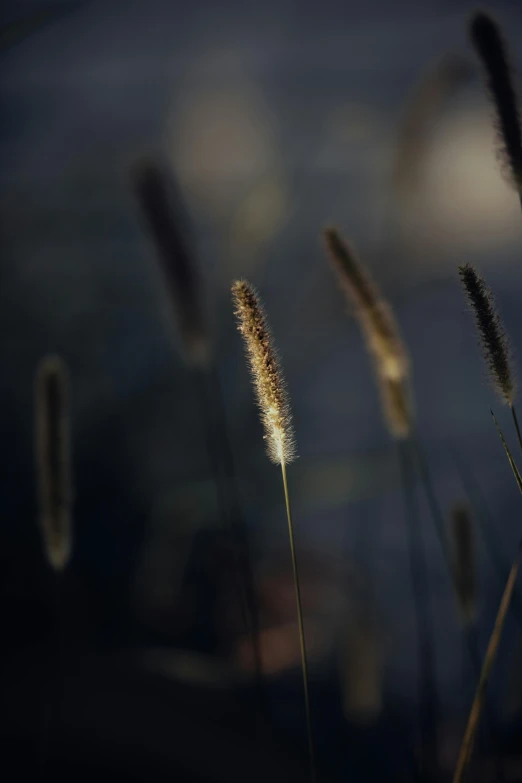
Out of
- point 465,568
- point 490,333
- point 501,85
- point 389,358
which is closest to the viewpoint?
point 490,333

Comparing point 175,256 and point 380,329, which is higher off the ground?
point 175,256

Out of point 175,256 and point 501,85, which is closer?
point 501,85

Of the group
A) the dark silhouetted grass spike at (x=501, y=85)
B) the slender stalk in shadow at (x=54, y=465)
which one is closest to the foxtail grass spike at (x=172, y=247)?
the slender stalk in shadow at (x=54, y=465)

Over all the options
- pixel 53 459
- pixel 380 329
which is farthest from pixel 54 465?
pixel 380 329

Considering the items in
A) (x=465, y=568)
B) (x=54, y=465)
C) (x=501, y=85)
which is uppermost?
(x=501, y=85)

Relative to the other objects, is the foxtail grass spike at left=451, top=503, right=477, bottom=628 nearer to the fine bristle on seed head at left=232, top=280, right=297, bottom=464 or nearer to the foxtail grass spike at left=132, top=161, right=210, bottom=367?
the fine bristle on seed head at left=232, top=280, right=297, bottom=464

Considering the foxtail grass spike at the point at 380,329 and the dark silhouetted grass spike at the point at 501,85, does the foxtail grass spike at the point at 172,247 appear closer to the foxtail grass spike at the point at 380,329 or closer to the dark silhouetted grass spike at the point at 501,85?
the foxtail grass spike at the point at 380,329

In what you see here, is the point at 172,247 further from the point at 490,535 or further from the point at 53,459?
the point at 490,535

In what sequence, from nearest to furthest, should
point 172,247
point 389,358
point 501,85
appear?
1. point 501,85
2. point 389,358
3. point 172,247
